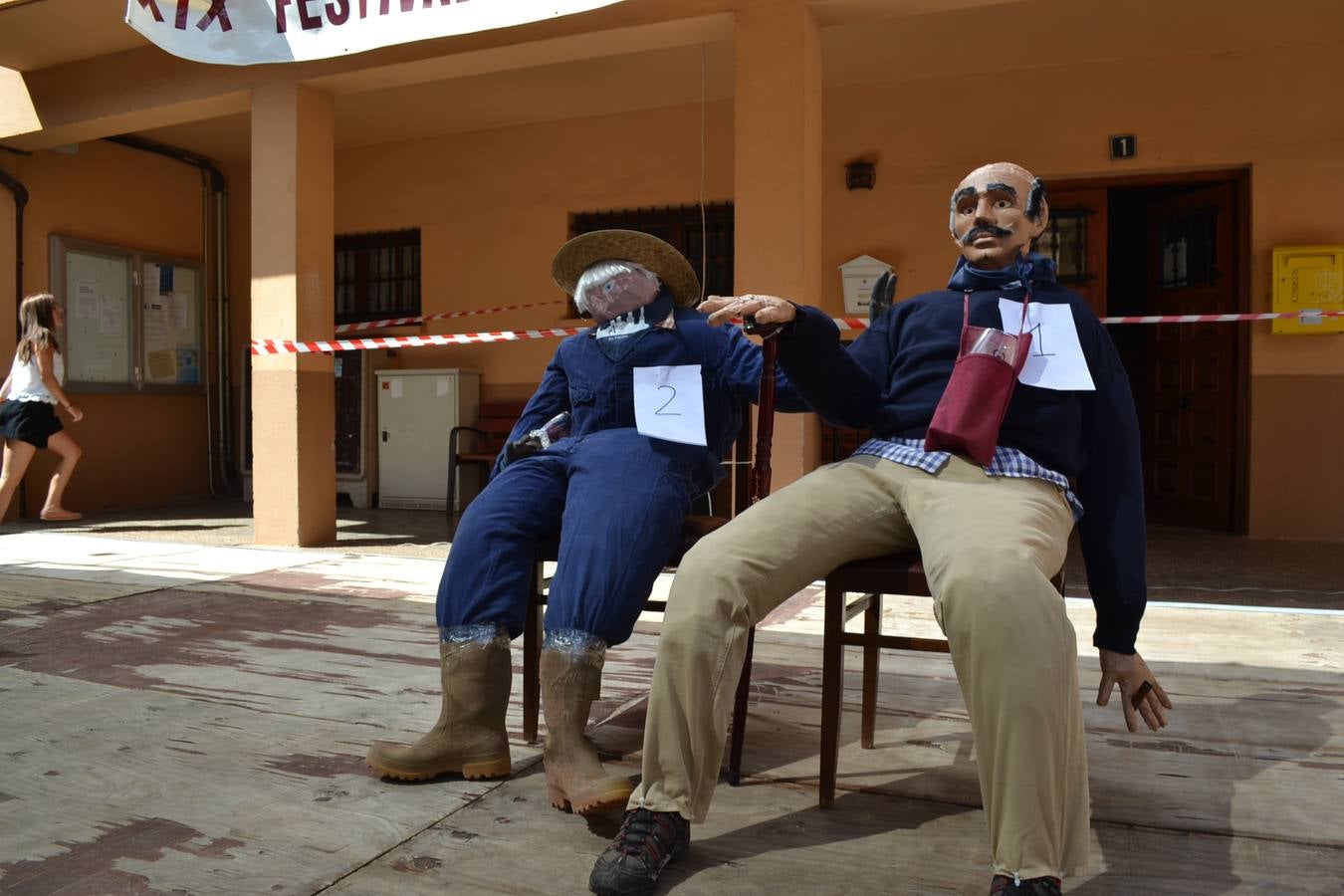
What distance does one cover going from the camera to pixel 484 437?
26.2 ft

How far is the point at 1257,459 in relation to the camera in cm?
616

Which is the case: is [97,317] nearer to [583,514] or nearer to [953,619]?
[583,514]

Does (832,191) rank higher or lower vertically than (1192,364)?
higher

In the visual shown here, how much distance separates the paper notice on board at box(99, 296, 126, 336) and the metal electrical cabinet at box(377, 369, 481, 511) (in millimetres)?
2186

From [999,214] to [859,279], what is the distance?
4807mm

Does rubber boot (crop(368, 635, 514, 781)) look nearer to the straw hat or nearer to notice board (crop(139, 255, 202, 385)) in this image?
the straw hat

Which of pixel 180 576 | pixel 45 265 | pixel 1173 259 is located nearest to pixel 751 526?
pixel 180 576

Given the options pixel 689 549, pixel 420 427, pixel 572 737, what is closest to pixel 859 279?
pixel 420 427

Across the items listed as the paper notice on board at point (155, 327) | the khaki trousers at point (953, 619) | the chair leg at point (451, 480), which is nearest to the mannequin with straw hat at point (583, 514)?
the khaki trousers at point (953, 619)

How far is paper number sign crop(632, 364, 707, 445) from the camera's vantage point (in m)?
2.29

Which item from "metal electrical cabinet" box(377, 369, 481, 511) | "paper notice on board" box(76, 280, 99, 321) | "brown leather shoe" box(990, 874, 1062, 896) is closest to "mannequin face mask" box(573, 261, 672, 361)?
"brown leather shoe" box(990, 874, 1062, 896)

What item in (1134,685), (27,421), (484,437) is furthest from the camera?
(484,437)

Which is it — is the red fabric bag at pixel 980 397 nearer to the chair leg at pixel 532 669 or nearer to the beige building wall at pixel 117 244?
the chair leg at pixel 532 669

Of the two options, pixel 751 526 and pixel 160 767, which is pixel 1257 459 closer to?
pixel 751 526
